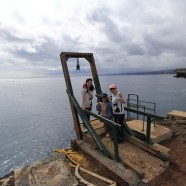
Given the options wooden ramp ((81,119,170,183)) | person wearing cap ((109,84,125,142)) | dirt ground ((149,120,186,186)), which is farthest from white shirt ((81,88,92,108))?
dirt ground ((149,120,186,186))

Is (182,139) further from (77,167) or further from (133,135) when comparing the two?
(77,167)

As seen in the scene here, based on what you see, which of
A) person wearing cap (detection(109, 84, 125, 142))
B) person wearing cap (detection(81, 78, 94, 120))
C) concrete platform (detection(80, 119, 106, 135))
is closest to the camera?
person wearing cap (detection(109, 84, 125, 142))

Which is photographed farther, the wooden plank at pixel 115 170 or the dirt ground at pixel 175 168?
the dirt ground at pixel 175 168

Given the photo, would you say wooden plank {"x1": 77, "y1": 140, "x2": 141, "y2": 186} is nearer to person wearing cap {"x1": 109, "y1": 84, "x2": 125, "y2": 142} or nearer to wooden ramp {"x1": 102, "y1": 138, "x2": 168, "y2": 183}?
wooden ramp {"x1": 102, "y1": 138, "x2": 168, "y2": 183}

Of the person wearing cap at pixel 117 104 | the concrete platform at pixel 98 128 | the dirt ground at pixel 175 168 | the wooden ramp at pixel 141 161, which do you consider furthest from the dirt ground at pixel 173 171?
the person wearing cap at pixel 117 104

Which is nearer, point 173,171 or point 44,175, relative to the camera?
point 44,175

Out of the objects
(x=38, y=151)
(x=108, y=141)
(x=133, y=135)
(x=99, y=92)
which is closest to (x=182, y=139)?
(x=133, y=135)

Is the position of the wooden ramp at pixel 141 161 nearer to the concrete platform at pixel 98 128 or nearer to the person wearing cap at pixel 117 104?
the concrete platform at pixel 98 128

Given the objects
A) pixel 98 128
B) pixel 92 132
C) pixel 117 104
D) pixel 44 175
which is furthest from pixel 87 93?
pixel 44 175

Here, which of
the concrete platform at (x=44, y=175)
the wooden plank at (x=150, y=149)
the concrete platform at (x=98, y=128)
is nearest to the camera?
the concrete platform at (x=44, y=175)

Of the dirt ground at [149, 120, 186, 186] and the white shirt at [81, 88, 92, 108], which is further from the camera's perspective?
the white shirt at [81, 88, 92, 108]

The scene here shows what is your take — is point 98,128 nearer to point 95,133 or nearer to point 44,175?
point 95,133

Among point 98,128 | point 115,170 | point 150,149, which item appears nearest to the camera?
point 115,170

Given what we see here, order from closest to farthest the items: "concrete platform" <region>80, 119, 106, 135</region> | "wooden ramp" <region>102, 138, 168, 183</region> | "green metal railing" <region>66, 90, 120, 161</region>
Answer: "wooden ramp" <region>102, 138, 168, 183</region> < "green metal railing" <region>66, 90, 120, 161</region> < "concrete platform" <region>80, 119, 106, 135</region>
